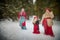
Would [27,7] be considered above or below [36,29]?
above

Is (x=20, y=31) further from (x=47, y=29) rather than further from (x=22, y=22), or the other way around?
(x=47, y=29)

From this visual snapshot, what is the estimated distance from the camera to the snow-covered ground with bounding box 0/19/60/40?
2.12 metres

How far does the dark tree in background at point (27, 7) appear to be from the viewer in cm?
212

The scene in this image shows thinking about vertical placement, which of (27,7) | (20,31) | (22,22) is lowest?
(20,31)

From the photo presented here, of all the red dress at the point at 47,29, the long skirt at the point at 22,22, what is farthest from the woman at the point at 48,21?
the long skirt at the point at 22,22

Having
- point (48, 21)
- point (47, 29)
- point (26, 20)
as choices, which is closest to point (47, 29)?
point (47, 29)

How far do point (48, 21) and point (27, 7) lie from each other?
13.0 inches

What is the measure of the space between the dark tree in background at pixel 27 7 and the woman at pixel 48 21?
5 cm

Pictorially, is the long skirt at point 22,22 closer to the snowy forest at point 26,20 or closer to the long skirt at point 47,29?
the snowy forest at point 26,20

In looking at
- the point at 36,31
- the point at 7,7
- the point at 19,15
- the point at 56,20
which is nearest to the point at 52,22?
the point at 56,20

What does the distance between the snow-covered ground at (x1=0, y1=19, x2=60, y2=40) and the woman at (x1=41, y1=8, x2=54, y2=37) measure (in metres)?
0.05

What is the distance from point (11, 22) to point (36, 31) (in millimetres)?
350

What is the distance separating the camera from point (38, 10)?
2.13 metres

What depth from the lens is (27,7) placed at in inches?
84.8
